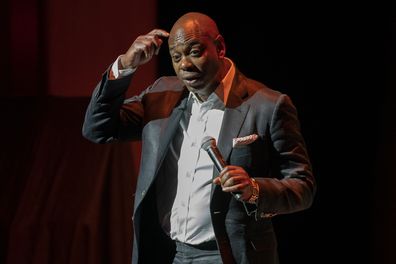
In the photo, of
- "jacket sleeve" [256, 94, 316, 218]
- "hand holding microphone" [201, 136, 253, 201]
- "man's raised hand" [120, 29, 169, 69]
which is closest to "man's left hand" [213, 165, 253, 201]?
"hand holding microphone" [201, 136, 253, 201]

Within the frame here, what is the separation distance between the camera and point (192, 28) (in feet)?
6.51

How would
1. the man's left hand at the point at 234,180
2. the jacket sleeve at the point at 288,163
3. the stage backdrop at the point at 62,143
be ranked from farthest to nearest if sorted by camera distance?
1. the stage backdrop at the point at 62,143
2. the jacket sleeve at the point at 288,163
3. the man's left hand at the point at 234,180

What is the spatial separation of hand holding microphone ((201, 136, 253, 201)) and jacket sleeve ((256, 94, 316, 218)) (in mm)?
136

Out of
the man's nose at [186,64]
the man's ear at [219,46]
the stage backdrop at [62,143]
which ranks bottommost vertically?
the stage backdrop at [62,143]

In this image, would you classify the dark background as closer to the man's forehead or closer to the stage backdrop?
the stage backdrop

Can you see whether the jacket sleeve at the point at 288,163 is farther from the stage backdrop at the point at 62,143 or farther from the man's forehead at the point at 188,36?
the stage backdrop at the point at 62,143

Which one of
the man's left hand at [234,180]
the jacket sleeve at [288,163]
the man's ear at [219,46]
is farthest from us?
the man's ear at [219,46]

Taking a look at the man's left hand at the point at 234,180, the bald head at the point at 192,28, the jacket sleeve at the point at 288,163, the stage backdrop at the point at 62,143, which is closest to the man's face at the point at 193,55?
the bald head at the point at 192,28

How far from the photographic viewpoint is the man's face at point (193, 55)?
1979 millimetres

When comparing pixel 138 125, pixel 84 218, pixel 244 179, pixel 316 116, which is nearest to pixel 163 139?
pixel 138 125

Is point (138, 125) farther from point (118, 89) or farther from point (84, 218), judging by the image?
point (84, 218)

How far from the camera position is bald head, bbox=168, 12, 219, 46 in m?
1.98

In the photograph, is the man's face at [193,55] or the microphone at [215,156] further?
the man's face at [193,55]

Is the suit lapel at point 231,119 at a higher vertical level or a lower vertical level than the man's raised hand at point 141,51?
lower
